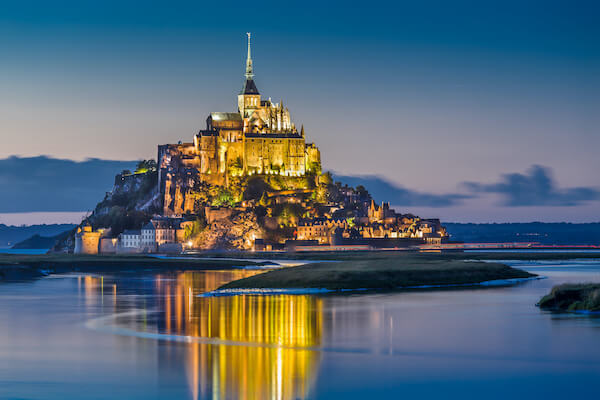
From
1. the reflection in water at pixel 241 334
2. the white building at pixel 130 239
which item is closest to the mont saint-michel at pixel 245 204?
the white building at pixel 130 239

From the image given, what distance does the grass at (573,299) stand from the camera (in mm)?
38688

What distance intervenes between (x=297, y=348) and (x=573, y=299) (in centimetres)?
1766

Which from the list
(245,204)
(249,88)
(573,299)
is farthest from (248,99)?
(573,299)

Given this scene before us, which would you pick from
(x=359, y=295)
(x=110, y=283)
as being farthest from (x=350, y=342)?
(x=110, y=283)

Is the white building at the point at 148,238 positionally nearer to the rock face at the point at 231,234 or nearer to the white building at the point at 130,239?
the white building at the point at 130,239

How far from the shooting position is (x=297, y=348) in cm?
2861

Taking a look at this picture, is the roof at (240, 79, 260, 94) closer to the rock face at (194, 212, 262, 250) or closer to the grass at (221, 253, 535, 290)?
the rock face at (194, 212, 262, 250)

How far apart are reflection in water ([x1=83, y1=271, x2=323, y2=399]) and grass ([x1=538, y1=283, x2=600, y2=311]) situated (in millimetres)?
11259

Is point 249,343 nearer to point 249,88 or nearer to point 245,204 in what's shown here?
point 245,204

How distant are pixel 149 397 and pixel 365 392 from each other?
17.6 ft

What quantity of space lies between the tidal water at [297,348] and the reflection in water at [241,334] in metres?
0.06

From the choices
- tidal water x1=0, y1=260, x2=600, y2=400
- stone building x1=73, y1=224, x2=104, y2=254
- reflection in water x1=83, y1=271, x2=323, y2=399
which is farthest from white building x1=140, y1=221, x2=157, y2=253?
tidal water x1=0, y1=260, x2=600, y2=400

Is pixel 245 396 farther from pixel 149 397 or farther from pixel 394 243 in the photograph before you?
pixel 394 243

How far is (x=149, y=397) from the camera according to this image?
20859 mm
